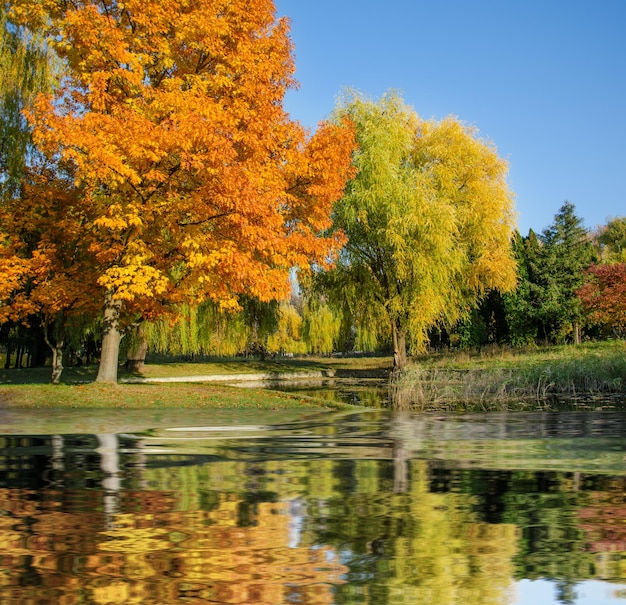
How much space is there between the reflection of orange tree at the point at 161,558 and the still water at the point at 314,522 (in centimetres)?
1

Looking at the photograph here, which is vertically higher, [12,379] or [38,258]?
[38,258]

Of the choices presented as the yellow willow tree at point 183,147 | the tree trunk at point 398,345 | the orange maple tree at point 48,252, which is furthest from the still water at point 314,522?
the tree trunk at point 398,345

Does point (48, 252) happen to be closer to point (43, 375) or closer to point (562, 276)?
point (43, 375)

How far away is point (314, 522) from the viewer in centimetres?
451

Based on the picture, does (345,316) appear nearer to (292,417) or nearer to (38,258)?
(38,258)

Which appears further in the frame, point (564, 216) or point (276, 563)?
point (564, 216)

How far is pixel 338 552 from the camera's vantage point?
3768mm

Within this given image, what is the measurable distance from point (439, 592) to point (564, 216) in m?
48.1

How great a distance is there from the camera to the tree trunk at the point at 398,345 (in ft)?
108

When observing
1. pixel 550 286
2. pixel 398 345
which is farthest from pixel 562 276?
pixel 398 345

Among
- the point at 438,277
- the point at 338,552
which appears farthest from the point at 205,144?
the point at 438,277

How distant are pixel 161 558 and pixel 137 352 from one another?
29.5 m

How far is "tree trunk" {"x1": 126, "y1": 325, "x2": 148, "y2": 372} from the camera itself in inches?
1241

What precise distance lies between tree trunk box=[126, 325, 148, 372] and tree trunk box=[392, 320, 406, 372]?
10909 mm
